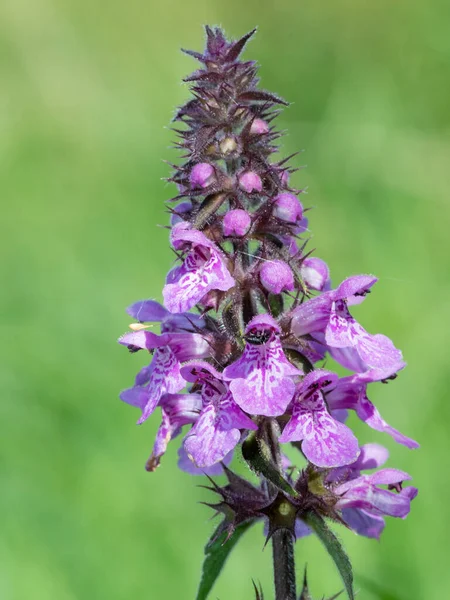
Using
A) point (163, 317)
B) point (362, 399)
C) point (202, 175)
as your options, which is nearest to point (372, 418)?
point (362, 399)

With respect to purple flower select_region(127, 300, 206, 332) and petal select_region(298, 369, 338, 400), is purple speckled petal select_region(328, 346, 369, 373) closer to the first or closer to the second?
petal select_region(298, 369, 338, 400)

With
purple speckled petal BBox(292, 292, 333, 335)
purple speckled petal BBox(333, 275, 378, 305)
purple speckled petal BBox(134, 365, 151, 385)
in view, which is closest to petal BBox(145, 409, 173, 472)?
purple speckled petal BBox(134, 365, 151, 385)

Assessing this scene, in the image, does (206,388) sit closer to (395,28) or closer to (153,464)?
(153,464)

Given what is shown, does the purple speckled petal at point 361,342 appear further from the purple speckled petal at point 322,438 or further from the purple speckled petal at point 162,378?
the purple speckled petal at point 162,378

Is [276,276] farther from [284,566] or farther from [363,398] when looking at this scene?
[284,566]

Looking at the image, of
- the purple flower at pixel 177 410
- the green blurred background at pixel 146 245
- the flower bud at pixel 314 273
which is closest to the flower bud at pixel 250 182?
the flower bud at pixel 314 273

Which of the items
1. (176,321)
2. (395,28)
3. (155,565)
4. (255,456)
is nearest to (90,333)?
(155,565)
